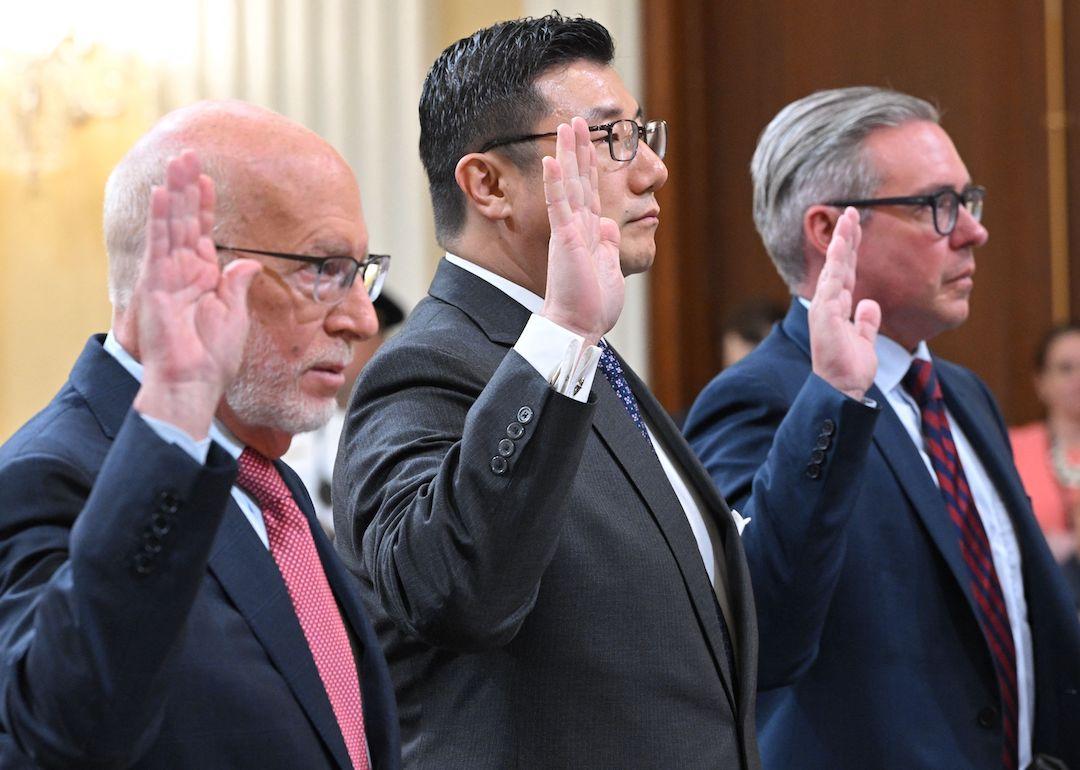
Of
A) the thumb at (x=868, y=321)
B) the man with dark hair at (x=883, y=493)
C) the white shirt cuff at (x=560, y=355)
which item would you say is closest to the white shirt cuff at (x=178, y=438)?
the white shirt cuff at (x=560, y=355)

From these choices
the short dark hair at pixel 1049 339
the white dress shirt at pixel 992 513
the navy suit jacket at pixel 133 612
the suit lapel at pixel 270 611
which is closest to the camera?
the navy suit jacket at pixel 133 612

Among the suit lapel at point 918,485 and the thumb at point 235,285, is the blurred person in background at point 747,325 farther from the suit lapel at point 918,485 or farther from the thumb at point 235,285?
the thumb at point 235,285

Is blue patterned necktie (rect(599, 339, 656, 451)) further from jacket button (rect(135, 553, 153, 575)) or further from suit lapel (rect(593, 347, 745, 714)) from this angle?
jacket button (rect(135, 553, 153, 575))

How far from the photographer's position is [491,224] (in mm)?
2043

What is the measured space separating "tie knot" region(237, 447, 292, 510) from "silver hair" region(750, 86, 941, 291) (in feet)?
4.37

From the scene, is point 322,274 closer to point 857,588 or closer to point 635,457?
point 635,457

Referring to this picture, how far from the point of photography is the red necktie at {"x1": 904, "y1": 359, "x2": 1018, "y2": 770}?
243 cm

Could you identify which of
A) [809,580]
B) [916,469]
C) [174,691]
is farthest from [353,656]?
[916,469]

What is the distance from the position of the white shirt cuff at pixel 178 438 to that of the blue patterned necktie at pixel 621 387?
0.81 meters

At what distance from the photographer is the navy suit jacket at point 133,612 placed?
4.01 ft

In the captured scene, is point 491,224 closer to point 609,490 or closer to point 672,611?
point 609,490

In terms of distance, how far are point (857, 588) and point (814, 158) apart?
0.77m

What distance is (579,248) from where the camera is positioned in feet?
5.44

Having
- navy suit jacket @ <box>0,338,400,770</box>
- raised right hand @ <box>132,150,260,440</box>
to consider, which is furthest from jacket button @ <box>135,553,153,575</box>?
raised right hand @ <box>132,150,260,440</box>
